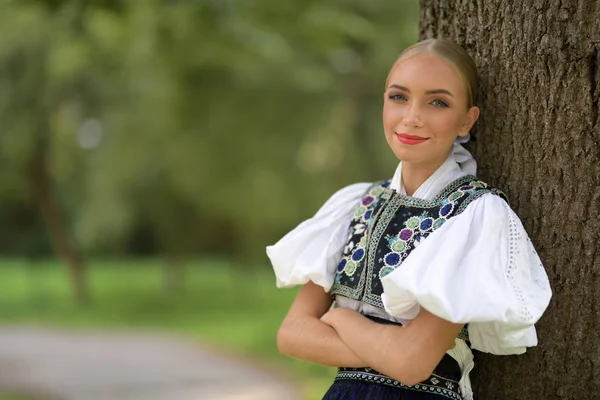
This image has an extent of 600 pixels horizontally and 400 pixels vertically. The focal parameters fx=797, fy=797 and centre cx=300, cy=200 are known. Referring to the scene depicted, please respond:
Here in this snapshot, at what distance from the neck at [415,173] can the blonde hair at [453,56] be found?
0.51 ft

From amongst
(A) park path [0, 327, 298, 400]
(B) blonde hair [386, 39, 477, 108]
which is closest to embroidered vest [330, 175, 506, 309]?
(B) blonde hair [386, 39, 477, 108]

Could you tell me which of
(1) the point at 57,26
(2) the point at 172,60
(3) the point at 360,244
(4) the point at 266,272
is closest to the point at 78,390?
(2) the point at 172,60

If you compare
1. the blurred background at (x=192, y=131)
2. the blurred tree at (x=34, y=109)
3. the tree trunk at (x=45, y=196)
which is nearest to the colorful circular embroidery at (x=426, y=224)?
the blurred background at (x=192, y=131)

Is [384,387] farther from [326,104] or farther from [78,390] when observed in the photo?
[326,104]

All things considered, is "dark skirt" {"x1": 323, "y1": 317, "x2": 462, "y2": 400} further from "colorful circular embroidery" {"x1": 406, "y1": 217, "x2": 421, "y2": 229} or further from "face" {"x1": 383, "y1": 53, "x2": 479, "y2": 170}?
"face" {"x1": 383, "y1": 53, "x2": 479, "y2": 170}

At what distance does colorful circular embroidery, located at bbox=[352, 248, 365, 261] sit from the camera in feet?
5.82

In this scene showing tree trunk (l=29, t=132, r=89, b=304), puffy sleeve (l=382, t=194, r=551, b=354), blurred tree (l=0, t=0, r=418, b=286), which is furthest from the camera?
tree trunk (l=29, t=132, r=89, b=304)

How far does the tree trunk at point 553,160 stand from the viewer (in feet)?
5.80

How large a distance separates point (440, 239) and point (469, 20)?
675 millimetres

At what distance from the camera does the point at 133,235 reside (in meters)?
18.3

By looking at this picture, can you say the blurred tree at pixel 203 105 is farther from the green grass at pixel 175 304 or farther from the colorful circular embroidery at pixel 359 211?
the colorful circular embroidery at pixel 359 211

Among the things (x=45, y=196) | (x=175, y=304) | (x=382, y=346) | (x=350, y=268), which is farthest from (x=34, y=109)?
(x=382, y=346)

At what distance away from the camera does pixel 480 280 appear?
149cm

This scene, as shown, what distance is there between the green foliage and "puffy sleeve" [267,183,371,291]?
8.68 ft
